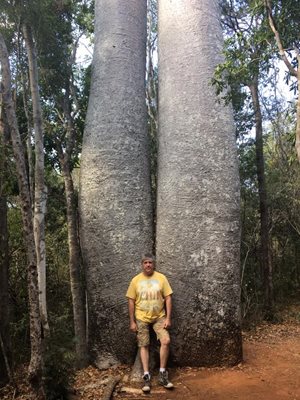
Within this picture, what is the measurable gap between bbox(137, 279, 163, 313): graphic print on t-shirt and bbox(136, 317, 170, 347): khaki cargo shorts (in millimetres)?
134

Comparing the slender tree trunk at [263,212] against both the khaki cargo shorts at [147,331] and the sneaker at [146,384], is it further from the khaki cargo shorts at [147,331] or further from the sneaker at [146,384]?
the sneaker at [146,384]

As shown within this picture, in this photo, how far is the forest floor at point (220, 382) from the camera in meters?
4.31

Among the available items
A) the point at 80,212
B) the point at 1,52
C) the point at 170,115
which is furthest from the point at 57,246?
the point at 1,52

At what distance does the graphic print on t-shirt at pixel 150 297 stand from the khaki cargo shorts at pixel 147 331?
13cm

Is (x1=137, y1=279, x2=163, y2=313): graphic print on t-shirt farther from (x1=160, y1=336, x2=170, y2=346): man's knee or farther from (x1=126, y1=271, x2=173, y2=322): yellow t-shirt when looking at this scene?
(x1=160, y1=336, x2=170, y2=346): man's knee

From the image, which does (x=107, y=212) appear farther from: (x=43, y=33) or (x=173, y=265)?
(x=43, y=33)

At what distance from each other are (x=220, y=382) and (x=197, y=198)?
81.4 inches

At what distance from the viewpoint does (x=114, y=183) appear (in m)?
5.88

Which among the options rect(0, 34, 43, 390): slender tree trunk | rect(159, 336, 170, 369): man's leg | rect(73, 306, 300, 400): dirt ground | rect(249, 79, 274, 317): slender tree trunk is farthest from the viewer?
rect(249, 79, 274, 317): slender tree trunk

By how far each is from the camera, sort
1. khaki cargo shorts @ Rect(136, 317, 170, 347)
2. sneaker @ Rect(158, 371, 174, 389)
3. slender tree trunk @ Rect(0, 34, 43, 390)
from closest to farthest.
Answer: slender tree trunk @ Rect(0, 34, 43, 390) < sneaker @ Rect(158, 371, 174, 389) < khaki cargo shorts @ Rect(136, 317, 170, 347)

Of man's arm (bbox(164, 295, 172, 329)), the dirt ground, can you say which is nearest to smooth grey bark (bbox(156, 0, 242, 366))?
the dirt ground

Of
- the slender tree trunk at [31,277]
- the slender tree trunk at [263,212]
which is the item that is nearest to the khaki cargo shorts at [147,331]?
the slender tree trunk at [31,277]

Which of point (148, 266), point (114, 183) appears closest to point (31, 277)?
point (148, 266)

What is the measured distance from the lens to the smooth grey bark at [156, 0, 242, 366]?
5230 mm
